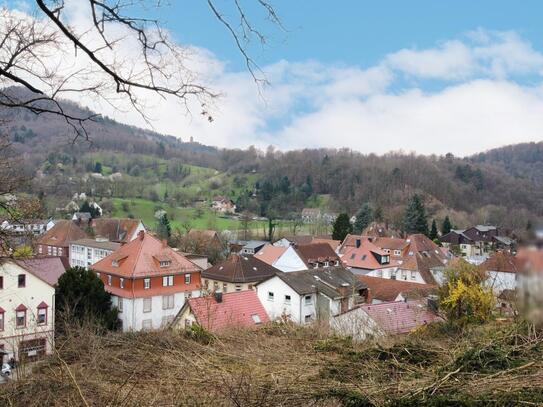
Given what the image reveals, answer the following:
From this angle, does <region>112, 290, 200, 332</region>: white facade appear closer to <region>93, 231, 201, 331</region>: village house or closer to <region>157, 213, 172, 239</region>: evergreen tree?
<region>93, 231, 201, 331</region>: village house

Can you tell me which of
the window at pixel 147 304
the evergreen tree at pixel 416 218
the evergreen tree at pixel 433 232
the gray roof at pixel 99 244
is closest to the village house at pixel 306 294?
the window at pixel 147 304

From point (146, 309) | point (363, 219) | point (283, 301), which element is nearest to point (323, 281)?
point (283, 301)

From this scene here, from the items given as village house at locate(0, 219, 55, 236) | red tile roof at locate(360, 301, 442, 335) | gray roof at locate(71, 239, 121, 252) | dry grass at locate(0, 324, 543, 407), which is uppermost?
village house at locate(0, 219, 55, 236)

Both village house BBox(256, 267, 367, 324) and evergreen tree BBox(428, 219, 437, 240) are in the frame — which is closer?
village house BBox(256, 267, 367, 324)

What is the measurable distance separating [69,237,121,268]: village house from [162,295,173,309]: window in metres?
16.6

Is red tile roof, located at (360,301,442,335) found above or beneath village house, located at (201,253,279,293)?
above

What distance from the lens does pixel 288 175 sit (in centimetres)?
9919

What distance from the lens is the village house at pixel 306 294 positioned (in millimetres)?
23562

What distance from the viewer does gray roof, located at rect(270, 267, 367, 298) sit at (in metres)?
24.0

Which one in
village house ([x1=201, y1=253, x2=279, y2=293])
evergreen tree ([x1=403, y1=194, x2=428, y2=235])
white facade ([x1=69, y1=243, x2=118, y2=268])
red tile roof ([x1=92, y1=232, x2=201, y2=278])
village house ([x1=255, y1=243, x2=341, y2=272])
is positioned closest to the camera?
red tile roof ([x1=92, y1=232, x2=201, y2=278])

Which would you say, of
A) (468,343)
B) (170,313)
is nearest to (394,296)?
(170,313)

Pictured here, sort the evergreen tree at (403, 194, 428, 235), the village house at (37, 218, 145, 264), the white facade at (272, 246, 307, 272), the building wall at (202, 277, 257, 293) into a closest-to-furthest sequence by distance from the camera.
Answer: the building wall at (202, 277, 257, 293)
the white facade at (272, 246, 307, 272)
the village house at (37, 218, 145, 264)
the evergreen tree at (403, 194, 428, 235)

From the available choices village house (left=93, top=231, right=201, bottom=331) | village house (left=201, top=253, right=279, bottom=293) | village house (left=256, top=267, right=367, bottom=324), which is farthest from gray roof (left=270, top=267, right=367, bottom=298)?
village house (left=93, top=231, right=201, bottom=331)

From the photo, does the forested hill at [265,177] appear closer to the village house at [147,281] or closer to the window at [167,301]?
the village house at [147,281]
